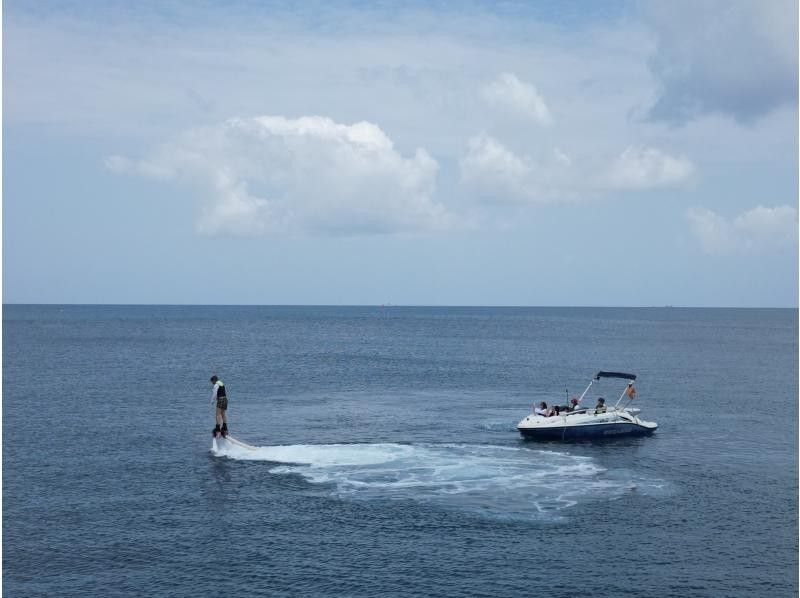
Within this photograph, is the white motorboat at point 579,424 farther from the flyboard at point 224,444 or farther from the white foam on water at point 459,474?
the flyboard at point 224,444

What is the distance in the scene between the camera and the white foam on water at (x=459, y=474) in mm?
51594

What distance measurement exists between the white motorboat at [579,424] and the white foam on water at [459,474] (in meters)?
4.28

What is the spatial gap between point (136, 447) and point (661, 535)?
145ft

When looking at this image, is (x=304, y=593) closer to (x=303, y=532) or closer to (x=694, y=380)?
(x=303, y=532)

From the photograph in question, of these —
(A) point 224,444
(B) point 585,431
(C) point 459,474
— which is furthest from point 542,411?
(A) point 224,444

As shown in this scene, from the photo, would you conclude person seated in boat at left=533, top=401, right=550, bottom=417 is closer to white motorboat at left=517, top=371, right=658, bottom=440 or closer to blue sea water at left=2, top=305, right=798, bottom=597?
white motorboat at left=517, top=371, right=658, bottom=440

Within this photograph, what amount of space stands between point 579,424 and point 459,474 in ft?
64.2

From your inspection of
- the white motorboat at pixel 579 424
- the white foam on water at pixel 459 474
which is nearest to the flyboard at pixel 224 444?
the white foam on water at pixel 459 474

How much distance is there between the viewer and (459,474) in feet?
189

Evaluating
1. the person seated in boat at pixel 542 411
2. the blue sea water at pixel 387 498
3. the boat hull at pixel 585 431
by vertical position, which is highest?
the person seated in boat at pixel 542 411

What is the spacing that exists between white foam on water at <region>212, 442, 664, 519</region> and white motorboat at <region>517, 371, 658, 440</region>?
4283mm

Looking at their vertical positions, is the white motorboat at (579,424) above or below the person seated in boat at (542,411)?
below

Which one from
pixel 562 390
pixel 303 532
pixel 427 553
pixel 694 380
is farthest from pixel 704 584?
pixel 694 380

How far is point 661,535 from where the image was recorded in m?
45.6
